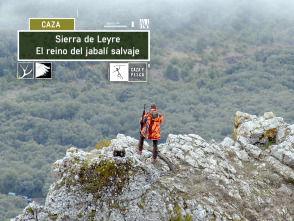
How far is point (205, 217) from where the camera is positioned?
16406mm

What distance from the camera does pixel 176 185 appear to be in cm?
1734

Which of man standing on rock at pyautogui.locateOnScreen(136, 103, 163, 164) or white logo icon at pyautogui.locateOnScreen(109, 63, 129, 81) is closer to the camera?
man standing on rock at pyautogui.locateOnScreen(136, 103, 163, 164)

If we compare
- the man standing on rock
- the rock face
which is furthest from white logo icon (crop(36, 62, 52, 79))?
the man standing on rock

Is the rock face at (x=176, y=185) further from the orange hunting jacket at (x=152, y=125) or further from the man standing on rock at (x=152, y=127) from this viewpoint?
the orange hunting jacket at (x=152, y=125)

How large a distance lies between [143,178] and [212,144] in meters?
5.28

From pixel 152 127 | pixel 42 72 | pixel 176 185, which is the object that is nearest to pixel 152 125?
pixel 152 127

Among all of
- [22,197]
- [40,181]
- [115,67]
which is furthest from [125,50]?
[40,181]

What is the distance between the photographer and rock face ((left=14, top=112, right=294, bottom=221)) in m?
16.2

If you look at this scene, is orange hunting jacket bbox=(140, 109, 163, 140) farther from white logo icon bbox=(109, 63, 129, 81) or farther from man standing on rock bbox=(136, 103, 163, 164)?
white logo icon bbox=(109, 63, 129, 81)

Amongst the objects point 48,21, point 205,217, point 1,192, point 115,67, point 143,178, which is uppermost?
point 48,21

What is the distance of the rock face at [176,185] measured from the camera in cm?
1620

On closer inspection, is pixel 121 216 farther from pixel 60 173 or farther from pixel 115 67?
pixel 115 67

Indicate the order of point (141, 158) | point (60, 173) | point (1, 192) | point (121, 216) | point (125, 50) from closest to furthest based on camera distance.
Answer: point (121, 216) < point (60, 173) < point (141, 158) < point (125, 50) < point (1, 192)

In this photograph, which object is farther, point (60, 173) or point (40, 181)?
point (40, 181)
